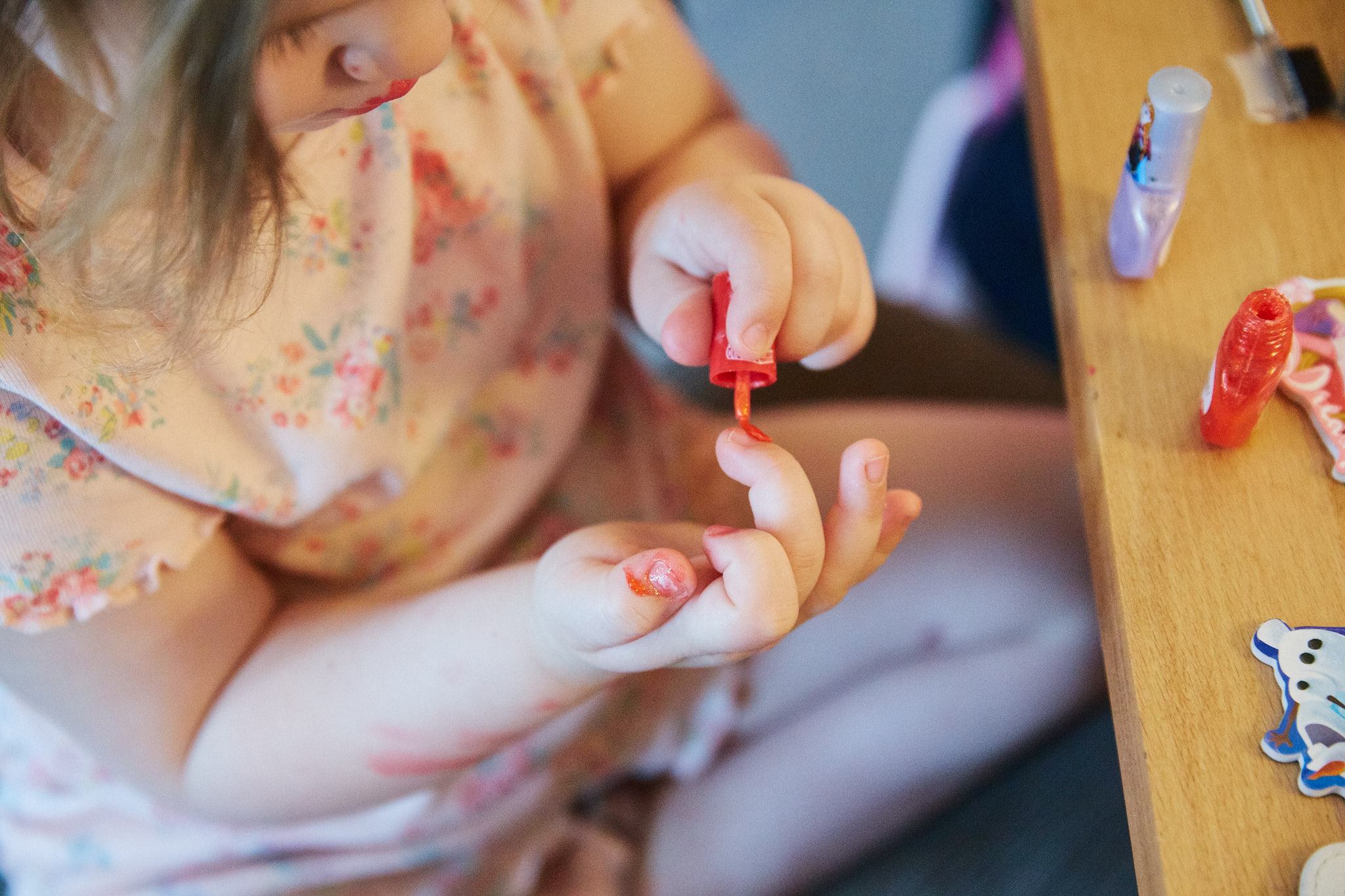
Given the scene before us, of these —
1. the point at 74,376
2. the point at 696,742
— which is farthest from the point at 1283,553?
the point at 74,376

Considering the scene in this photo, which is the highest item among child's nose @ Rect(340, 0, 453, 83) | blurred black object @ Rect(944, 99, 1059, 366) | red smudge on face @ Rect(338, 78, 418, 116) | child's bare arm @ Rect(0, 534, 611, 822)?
child's nose @ Rect(340, 0, 453, 83)

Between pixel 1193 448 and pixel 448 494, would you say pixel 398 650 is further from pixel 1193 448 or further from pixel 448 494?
pixel 1193 448

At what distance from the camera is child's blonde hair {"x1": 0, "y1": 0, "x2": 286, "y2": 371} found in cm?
31

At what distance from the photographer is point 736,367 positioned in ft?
1.43

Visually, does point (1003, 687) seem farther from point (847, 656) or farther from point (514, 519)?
point (514, 519)

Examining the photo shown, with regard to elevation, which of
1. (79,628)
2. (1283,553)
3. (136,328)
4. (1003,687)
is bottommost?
(1003,687)

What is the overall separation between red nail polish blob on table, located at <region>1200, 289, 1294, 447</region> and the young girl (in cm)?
14

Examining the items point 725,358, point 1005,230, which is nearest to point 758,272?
point 725,358

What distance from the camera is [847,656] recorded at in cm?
66

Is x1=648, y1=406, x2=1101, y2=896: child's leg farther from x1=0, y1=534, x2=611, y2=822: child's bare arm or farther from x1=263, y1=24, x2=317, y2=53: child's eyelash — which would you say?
x1=263, y1=24, x2=317, y2=53: child's eyelash

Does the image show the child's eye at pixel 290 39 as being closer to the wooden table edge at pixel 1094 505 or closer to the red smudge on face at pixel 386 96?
the red smudge on face at pixel 386 96

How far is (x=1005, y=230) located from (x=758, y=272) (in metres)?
0.78

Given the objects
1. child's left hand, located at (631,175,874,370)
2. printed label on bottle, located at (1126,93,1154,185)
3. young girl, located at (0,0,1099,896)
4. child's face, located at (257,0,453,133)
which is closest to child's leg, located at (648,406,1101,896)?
young girl, located at (0,0,1099,896)

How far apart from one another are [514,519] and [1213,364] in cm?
41
